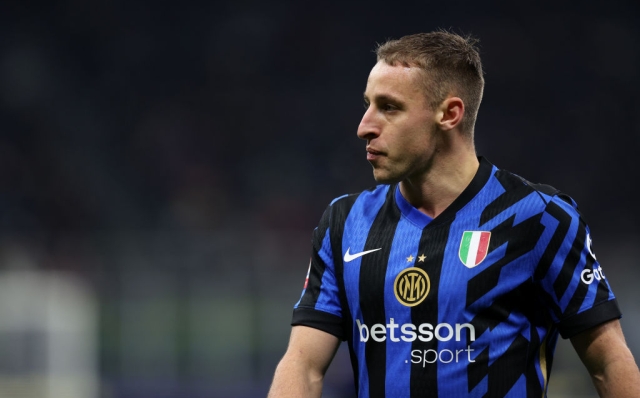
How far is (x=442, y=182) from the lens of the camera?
2.69 meters

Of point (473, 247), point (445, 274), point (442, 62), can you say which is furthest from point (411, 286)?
point (442, 62)

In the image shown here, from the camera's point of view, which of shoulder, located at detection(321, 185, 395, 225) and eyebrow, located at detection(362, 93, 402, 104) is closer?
eyebrow, located at detection(362, 93, 402, 104)

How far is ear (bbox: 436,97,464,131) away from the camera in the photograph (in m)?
2.63

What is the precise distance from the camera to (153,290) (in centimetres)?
799

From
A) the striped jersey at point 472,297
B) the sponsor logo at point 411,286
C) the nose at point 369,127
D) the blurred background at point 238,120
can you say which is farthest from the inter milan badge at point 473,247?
the blurred background at point 238,120

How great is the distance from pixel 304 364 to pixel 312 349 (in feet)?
0.18

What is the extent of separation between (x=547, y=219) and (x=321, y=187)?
9.55 metres

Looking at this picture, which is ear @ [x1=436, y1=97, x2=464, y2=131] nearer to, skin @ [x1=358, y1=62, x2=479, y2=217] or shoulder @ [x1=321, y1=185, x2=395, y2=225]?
skin @ [x1=358, y1=62, x2=479, y2=217]

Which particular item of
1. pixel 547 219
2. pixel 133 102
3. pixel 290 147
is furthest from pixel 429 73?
pixel 133 102

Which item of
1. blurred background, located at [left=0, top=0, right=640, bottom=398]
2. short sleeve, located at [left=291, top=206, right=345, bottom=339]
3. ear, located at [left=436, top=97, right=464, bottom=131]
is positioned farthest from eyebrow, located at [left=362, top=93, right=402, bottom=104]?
Answer: blurred background, located at [left=0, top=0, right=640, bottom=398]

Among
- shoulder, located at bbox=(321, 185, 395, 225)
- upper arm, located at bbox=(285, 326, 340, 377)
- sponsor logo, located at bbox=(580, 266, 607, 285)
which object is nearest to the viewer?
sponsor logo, located at bbox=(580, 266, 607, 285)

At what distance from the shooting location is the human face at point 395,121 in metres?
2.58

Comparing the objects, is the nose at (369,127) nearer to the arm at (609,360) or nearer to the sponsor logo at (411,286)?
the sponsor logo at (411,286)

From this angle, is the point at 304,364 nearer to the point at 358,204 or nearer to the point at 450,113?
the point at 358,204
